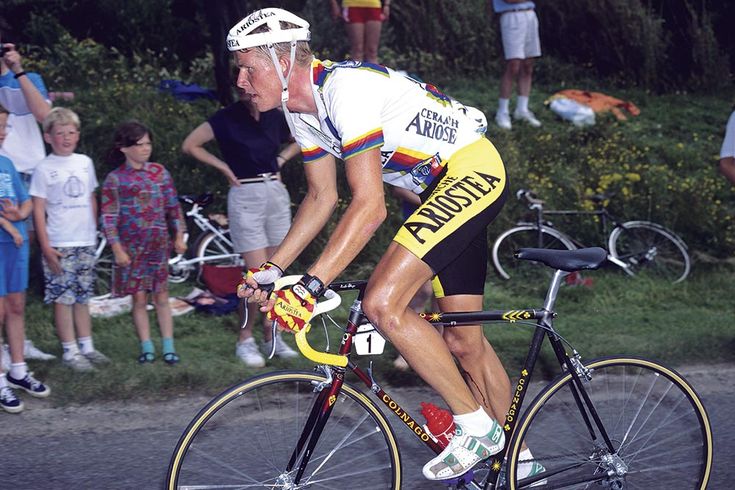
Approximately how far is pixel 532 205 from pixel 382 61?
4.34 metres

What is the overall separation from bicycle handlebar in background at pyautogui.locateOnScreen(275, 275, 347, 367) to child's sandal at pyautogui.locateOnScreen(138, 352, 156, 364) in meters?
2.94

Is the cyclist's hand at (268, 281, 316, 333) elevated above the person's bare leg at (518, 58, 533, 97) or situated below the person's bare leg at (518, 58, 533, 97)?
above

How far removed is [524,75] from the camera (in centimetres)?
1147

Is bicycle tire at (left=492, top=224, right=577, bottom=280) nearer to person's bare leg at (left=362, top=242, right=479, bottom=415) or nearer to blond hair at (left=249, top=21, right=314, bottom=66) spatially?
person's bare leg at (left=362, top=242, right=479, bottom=415)

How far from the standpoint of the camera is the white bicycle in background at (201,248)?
28.3 ft

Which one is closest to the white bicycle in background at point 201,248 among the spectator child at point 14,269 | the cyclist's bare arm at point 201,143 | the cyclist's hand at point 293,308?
the cyclist's bare arm at point 201,143

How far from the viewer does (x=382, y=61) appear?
13023mm

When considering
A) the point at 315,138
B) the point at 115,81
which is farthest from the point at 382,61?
the point at 315,138

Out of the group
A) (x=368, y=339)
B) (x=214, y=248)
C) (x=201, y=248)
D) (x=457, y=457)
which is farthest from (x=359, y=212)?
(x=214, y=248)

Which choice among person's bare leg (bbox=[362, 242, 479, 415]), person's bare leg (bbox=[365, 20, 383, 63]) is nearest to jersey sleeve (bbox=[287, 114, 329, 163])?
person's bare leg (bbox=[362, 242, 479, 415])

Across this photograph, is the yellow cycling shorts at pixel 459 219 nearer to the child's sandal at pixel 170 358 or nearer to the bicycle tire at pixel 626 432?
the bicycle tire at pixel 626 432

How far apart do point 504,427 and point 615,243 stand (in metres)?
5.67

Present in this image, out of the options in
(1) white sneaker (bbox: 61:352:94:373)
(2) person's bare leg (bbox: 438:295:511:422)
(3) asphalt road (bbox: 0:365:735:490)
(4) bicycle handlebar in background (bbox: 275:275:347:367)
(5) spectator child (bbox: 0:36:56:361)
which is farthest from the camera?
(5) spectator child (bbox: 0:36:56:361)

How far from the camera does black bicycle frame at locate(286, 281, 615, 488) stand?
152 inches
